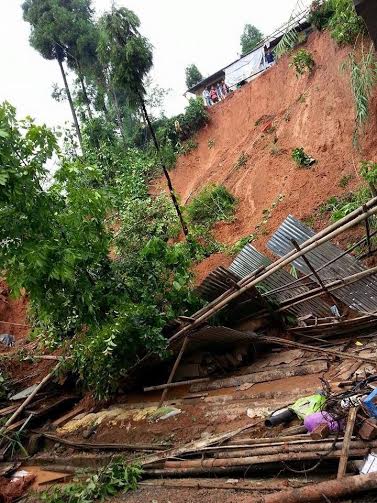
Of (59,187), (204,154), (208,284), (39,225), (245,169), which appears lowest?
(208,284)

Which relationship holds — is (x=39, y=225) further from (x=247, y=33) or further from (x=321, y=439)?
(x=247, y=33)

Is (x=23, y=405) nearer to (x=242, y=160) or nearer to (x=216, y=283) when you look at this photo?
(x=216, y=283)

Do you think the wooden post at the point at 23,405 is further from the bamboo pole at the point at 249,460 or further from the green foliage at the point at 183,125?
the green foliage at the point at 183,125

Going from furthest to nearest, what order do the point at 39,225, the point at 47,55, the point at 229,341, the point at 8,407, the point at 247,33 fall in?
the point at 247,33 → the point at 47,55 → the point at 8,407 → the point at 229,341 → the point at 39,225

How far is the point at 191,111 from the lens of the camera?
22609 mm

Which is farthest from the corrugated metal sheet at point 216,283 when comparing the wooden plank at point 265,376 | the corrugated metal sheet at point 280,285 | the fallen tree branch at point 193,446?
the fallen tree branch at point 193,446

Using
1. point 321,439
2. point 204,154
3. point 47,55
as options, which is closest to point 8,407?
point 321,439

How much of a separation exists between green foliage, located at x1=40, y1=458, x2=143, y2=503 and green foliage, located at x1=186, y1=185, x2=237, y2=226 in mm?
11696

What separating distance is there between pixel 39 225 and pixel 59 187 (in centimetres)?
69

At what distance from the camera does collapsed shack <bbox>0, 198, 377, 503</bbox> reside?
3.55 meters

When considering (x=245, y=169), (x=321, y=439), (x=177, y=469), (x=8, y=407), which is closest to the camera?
(x=321, y=439)

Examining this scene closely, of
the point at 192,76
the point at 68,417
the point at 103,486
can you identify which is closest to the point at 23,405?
the point at 68,417

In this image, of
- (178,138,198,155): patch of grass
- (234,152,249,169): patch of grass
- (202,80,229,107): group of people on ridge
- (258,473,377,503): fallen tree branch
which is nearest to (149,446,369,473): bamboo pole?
(258,473,377,503): fallen tree branch

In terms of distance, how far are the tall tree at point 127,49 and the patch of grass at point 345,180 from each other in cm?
489
